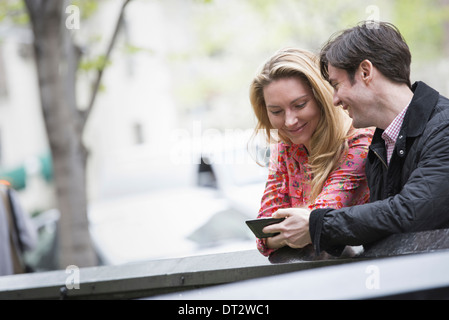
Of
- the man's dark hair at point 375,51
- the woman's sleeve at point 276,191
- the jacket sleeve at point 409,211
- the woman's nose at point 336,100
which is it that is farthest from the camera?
the woman's sleeve at point 276,191

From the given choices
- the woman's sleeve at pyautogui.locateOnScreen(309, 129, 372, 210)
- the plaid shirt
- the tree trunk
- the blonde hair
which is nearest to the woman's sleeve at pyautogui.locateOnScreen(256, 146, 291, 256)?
the blonde hair

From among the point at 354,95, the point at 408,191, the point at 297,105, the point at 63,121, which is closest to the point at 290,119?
the point at 297,105

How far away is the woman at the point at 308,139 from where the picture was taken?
2742 millimetres

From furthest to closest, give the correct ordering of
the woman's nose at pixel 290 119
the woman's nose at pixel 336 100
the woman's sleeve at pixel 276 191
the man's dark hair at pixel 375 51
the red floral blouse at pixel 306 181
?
the woman's sleeve at pixel 276 191 → the woman's nose at pixel 290 119 → the red floral blouse at pixel 306 181 → the woman's nose at pixel 336 100 → the man's dark hair at pixel 375 51

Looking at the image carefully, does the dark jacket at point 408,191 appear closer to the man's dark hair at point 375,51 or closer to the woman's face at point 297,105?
the man's dark hair at point 375,51

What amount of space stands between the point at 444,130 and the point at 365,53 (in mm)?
455

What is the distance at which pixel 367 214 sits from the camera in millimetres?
2281

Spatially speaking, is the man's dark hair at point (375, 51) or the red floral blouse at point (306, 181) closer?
the man's dark hair at point (375, 51)

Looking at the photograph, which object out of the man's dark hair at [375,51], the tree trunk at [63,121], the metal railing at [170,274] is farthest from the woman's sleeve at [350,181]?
the tree trunk at [63,121]

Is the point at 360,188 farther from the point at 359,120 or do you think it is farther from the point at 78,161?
the point at 78,161

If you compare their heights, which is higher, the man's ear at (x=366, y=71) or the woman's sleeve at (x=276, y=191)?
the man's ear at (x=366, y=71)

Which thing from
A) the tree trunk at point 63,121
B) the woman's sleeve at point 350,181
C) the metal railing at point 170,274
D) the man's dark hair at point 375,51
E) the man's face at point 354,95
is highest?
the tree trunk at point 63,121

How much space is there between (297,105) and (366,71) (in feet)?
1.48

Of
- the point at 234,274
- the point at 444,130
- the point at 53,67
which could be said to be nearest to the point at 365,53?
the point at 444,130
